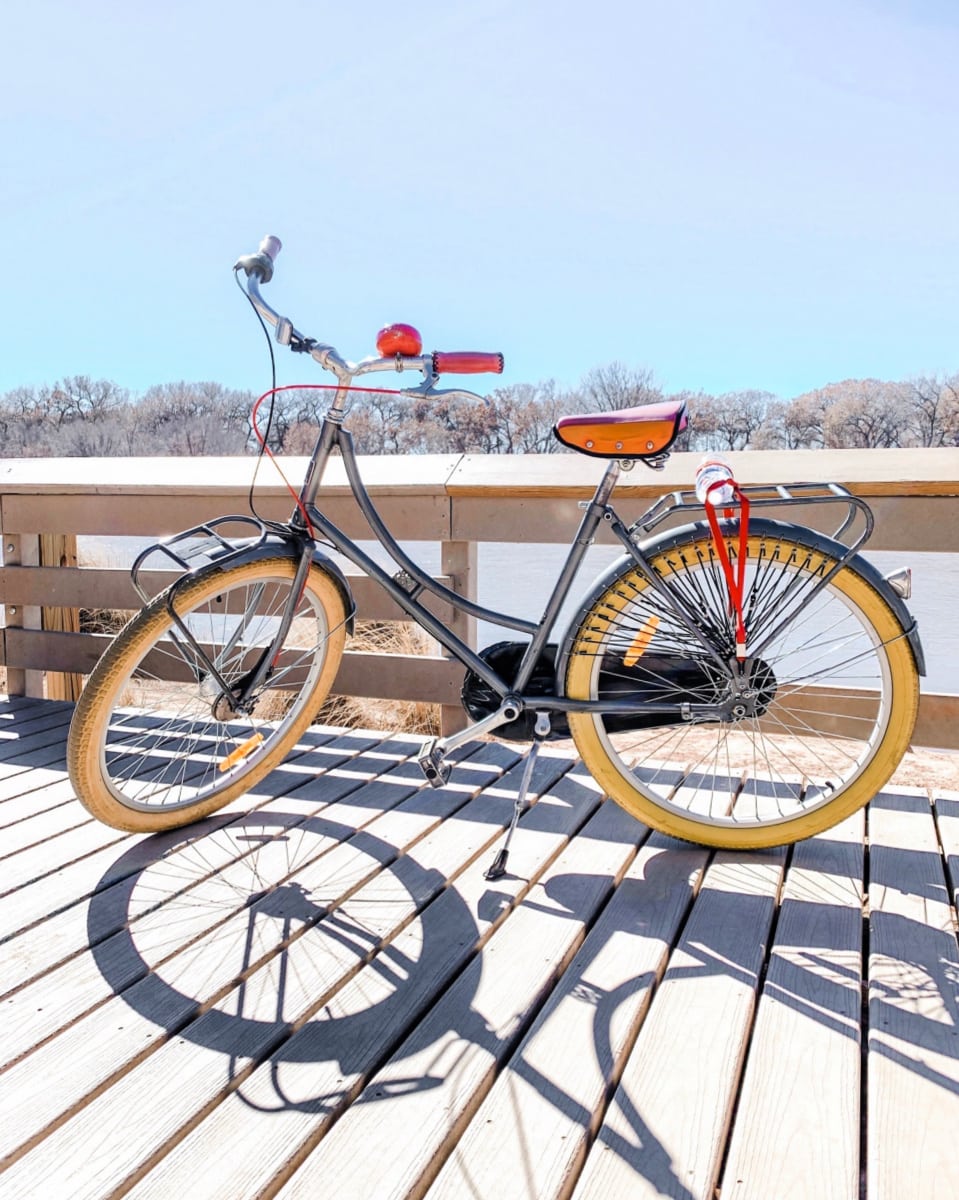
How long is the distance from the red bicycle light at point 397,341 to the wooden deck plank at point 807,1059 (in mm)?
1280

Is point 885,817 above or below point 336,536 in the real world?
below

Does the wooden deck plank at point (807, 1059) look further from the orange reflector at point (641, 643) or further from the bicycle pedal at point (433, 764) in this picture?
the bicycle pedal at point (433, 764)

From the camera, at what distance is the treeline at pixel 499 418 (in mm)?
14859

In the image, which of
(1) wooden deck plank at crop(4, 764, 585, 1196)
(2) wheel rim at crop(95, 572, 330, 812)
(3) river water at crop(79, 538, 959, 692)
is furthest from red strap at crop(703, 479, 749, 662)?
(3) river water at crop(79, 538, 959, 692)

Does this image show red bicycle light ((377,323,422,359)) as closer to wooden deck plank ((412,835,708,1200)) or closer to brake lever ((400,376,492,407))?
brake lever ((400,376,492,407))

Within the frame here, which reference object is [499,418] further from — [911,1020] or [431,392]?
[911,1020]

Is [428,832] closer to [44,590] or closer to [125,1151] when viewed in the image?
[125,1151]

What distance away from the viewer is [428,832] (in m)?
2.12

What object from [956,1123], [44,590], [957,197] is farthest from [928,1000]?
[957,197]

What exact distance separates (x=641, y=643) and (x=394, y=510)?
1.06m

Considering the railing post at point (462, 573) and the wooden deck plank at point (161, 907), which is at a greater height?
the railing post at point (462, 573)

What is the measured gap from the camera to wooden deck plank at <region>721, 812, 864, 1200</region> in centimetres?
108

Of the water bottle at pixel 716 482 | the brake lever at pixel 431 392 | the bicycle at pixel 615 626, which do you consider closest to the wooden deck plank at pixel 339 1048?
the bicycle at pixel 615 626

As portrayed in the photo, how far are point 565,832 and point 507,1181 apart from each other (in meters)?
1.08
